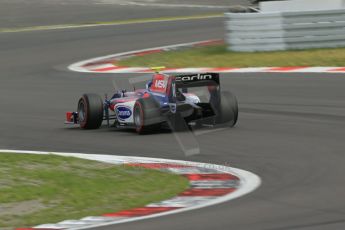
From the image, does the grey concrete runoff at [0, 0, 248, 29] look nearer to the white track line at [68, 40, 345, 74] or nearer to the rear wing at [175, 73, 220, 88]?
the white track line at [68, 40, 345, 74]

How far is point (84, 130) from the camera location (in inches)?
515

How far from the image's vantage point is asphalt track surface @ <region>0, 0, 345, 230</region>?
23.3ft

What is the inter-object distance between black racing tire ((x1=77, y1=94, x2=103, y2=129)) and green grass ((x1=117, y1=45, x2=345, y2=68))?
6781 millimetres

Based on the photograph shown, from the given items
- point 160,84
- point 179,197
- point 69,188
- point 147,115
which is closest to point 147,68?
point 160,84

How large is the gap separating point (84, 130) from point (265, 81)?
510 centimetres

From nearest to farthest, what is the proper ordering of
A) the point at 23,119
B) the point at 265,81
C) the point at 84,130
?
the point at 84,130, the point at 23,119, the point at 265,81

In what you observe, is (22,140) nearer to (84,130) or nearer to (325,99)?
(84,130)

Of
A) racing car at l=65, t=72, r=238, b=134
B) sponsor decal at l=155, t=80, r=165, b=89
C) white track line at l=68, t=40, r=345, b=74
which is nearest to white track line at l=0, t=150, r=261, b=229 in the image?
racing car at l=65, t=72, r=238, b=134

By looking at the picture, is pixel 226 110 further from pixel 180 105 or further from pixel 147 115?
pixel 147 115

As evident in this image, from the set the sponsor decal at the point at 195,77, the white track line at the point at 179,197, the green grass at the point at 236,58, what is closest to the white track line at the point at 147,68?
the green grass at the point at 236,58

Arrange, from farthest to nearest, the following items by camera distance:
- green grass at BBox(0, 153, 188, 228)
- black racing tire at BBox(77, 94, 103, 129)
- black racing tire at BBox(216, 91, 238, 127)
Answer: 1. black racing tire at BBox(77, 94, 103, 129)
2. black racing tire at BBox(216, 91, 238, 127)
3. green grass at BBox(0, 153, 188, 228)

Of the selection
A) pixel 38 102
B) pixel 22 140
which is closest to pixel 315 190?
pixel 22 140

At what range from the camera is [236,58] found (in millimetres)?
20000

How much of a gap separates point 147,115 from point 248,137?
1.35 m
